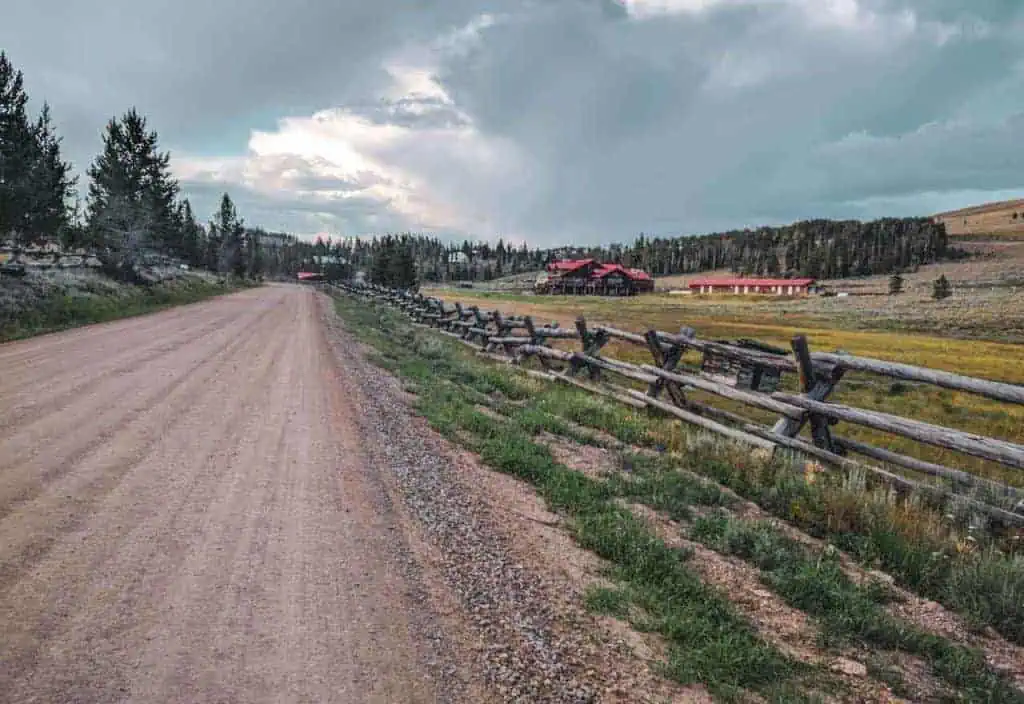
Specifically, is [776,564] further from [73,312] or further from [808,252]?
[808,252]

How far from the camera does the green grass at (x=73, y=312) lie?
52.1 feet

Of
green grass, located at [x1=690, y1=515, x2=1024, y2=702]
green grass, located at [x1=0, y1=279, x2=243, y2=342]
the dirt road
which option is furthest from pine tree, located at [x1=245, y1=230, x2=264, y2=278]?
green grass, located at [x1=690, y1=515, x2=1024, y2=702]

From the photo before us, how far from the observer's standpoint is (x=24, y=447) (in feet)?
20.3

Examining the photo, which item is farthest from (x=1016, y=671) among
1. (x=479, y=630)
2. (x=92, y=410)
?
(x=92, y=410)

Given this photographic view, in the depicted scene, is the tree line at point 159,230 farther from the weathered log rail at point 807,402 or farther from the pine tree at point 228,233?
the weathered log rail at point 807,402

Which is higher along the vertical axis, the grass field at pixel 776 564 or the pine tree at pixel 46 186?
the pine tree at pixel 46 186

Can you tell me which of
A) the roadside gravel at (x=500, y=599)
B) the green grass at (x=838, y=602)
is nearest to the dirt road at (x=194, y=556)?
the roadside gravel at (x=500, y=599)

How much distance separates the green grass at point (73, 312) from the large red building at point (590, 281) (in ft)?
327

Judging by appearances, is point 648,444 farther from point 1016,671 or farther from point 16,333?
point 16,333

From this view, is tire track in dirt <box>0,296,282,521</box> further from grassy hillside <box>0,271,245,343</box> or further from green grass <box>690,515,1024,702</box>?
grassy hillside <box>0,271,245,343</box>

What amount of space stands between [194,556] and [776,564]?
4421 millimetres

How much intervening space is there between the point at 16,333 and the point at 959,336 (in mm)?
50374

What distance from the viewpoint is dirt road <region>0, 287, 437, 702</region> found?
120 inches

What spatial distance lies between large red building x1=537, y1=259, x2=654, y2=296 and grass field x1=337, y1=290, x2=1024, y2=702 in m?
117
